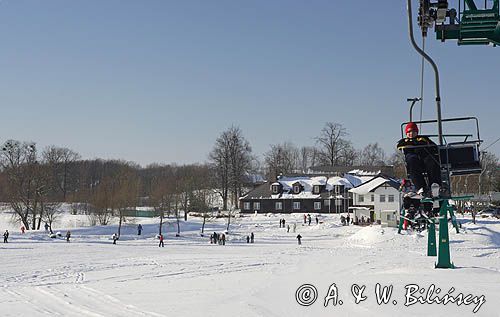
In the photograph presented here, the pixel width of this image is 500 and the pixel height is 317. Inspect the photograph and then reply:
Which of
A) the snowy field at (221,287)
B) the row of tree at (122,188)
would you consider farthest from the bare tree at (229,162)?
the snowy field at (221,287)

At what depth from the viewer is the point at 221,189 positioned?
100062mm

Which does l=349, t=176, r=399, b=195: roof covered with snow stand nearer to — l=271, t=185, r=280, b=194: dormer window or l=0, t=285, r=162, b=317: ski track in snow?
l=271, t=185, r=280, b=194: dormer window

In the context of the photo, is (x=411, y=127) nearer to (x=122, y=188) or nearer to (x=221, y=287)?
(x=221, y=287)

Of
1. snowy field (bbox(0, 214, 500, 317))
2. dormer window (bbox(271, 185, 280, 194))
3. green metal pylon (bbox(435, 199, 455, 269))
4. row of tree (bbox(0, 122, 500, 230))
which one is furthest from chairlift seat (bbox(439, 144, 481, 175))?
dormer window (bbox(271, 185, 280, 194))

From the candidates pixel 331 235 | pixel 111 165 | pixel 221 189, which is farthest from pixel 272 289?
pixel 111 165

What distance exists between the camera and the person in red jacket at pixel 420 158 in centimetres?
1288

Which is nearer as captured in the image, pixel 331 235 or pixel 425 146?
pixel 425 146

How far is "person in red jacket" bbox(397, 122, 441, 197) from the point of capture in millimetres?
12883

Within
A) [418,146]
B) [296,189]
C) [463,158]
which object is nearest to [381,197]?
[296,189]

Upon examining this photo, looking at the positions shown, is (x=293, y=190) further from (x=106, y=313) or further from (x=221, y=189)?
(x=106, y=313)

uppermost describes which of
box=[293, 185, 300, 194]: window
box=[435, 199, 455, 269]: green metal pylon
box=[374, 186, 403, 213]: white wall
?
box=[293, 185, 300, 194]: window

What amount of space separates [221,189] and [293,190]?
1499 cm

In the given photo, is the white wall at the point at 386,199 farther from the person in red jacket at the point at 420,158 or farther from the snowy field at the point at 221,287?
the person in red jacket at the point at 420,158

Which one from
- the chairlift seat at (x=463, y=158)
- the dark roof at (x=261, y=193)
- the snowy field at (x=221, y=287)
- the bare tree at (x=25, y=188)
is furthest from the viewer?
the dark roof at (x=261, y=193)
